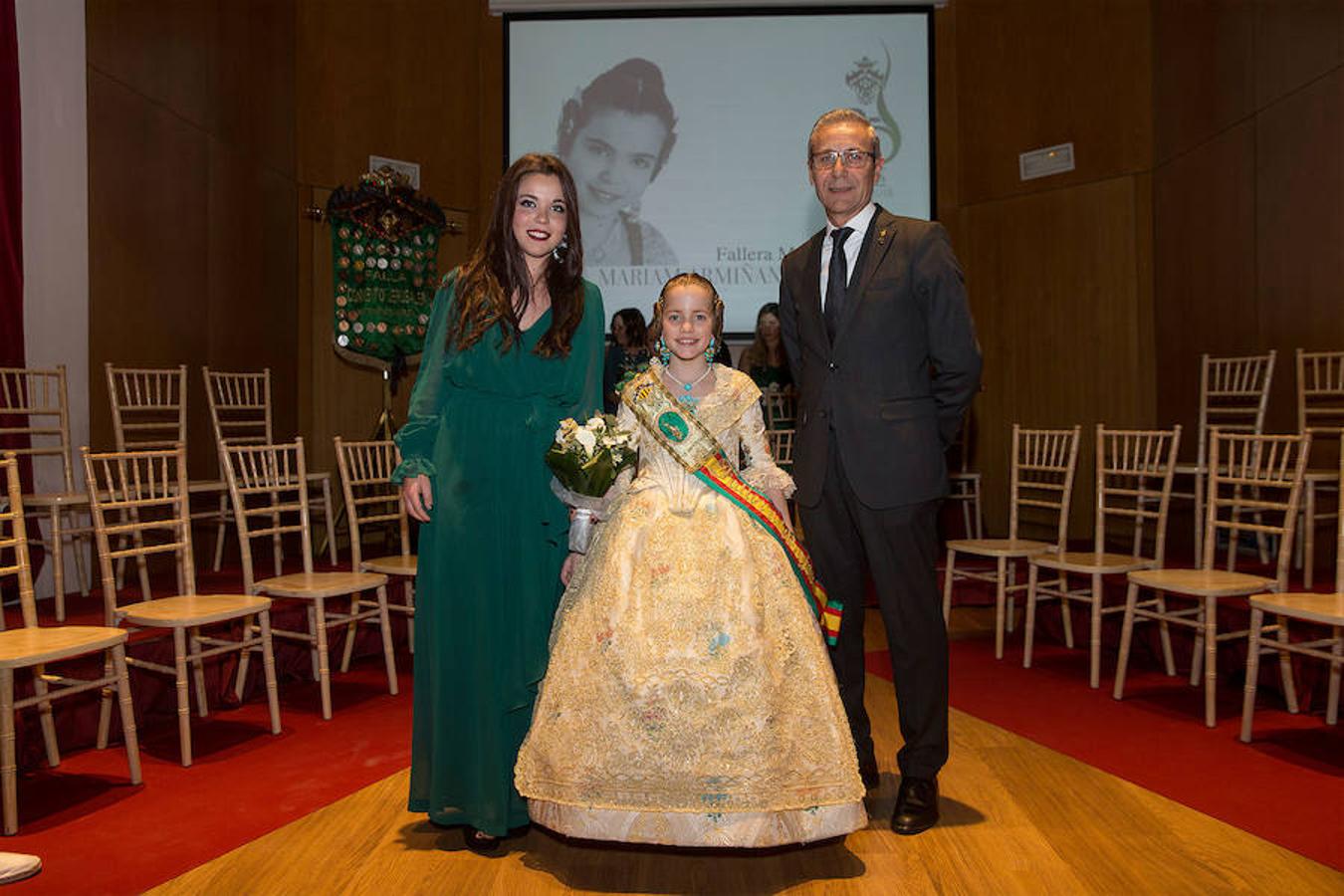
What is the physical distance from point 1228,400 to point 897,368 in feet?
14.1

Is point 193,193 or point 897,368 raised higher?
point 193,193

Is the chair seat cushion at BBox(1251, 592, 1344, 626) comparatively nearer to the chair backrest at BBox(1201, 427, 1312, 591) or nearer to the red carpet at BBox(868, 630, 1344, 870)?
the chair backrest at BBox(1201, 427, 1312, 591)

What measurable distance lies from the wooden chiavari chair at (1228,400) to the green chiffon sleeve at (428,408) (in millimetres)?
4018

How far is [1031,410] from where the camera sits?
24.6 ft

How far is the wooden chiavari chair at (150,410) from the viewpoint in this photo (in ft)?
16.1

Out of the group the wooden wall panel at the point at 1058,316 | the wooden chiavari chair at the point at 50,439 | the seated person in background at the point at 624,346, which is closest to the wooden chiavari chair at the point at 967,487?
the wooden wall panel at the point at 1058,316

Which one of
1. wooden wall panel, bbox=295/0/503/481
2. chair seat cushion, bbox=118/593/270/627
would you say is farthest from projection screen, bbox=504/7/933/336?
chair seat cushion, bbox=118/593/270/627

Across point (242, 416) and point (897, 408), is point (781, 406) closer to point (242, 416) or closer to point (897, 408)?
point (242, 416)

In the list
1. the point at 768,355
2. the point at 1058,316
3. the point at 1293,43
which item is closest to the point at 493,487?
the point at 768,355

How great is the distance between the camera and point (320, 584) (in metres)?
3.89

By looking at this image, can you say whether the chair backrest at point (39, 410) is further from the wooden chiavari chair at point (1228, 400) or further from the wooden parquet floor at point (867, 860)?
the wooden chiavari chair at point (1228, 400)

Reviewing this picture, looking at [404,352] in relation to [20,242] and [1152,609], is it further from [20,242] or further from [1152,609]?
[1152,609]

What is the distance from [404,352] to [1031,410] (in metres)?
4.46

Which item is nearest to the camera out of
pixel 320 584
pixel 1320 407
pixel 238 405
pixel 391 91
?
pixel 320 584
